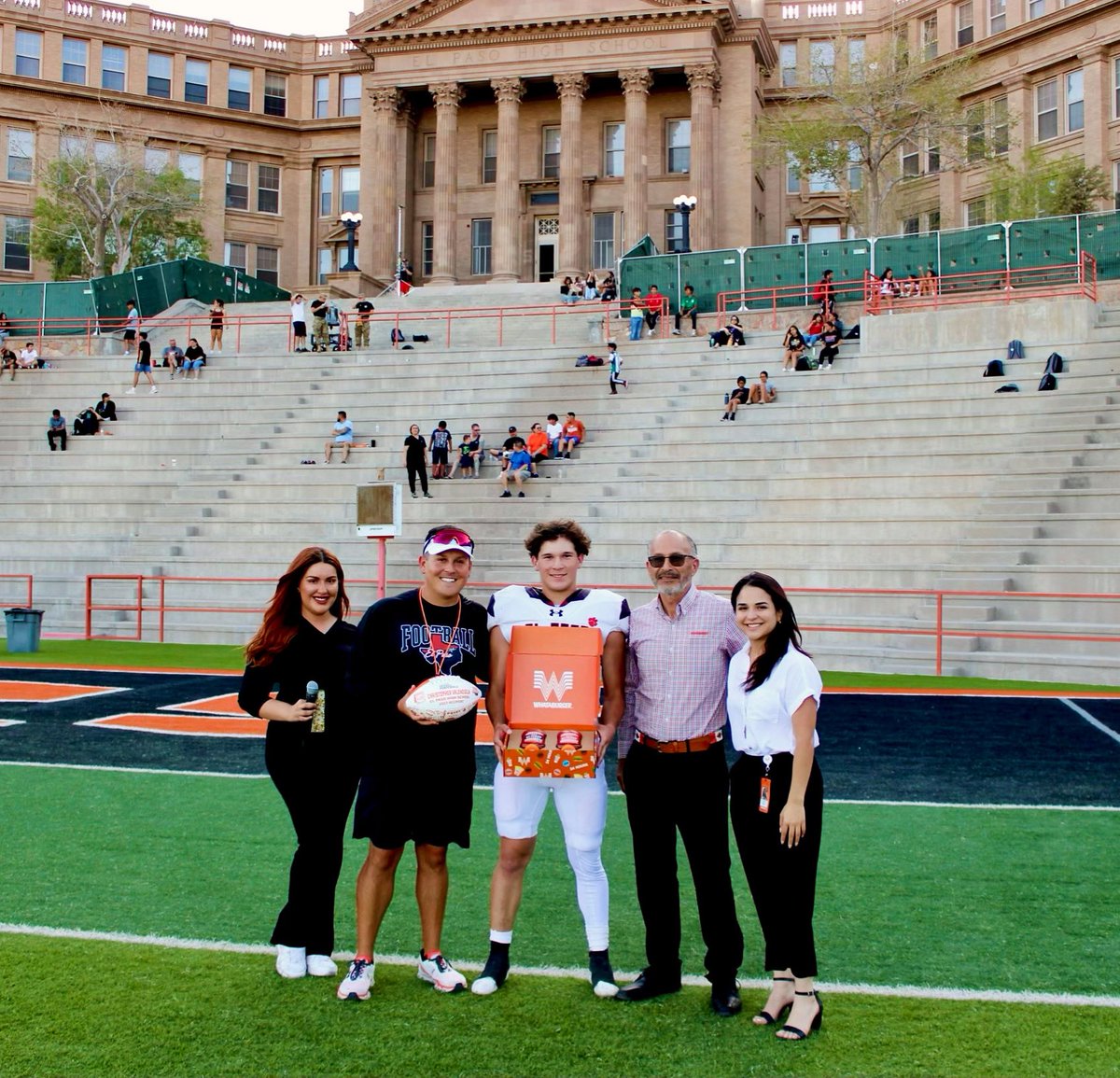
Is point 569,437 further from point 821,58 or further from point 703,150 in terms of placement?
point 821,58

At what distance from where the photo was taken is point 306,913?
5566mm

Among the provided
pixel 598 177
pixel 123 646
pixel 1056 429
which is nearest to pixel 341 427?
pixel 123 646

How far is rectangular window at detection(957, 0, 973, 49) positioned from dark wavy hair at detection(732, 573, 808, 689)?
56.4 meters

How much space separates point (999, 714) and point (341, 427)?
17.4 m

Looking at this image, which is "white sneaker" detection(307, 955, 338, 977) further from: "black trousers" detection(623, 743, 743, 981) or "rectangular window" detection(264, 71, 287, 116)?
"rectangular window" detection(264, 71, 287, 116)

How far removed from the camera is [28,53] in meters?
58.6

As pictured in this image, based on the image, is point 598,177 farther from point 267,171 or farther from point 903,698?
point 903,698

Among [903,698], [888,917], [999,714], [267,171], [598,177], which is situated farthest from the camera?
[267,171]

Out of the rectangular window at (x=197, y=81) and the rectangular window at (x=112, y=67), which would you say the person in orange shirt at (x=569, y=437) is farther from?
the rectangular window at (x=112, y=67)

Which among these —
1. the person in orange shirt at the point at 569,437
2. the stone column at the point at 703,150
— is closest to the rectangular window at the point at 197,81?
the stone column at the point at 703,150

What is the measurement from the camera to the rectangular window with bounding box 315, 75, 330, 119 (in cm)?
6297

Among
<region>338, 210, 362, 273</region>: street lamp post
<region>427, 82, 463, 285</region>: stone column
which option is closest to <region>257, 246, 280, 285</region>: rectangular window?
<region>427, 82, 463, 285</region>: stone column

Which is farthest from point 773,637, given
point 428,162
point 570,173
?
point 428,162

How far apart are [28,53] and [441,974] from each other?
63.5m
